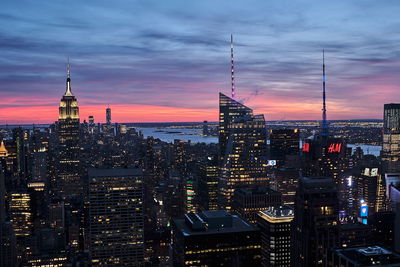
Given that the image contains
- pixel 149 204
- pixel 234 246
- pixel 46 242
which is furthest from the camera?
pixel 149 204

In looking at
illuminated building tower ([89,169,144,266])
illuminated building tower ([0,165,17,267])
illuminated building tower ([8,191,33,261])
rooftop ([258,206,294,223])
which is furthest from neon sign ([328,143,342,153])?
illuminated building tower ([0,165,17,267])

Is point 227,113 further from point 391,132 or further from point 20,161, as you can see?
point 20,161

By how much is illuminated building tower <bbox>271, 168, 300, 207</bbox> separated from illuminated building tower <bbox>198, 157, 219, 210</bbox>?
2599 cm

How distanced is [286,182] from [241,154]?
32.2 metres

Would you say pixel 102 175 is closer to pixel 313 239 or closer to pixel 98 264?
pixel 98 264

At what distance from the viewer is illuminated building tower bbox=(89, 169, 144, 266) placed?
298 feet

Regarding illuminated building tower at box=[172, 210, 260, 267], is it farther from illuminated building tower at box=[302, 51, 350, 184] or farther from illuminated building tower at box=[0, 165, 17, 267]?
illuminated building tower at box=[302, 51, 350, 184]

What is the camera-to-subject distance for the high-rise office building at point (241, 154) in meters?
115

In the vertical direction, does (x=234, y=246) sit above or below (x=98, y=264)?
above

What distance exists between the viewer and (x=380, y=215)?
92562 mm

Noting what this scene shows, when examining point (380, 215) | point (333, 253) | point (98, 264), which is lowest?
point (98, 264)

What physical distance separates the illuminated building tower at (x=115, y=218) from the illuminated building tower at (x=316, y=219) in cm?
4244

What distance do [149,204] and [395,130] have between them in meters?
119

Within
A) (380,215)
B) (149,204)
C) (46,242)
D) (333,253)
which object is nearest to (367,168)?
(380,215)
